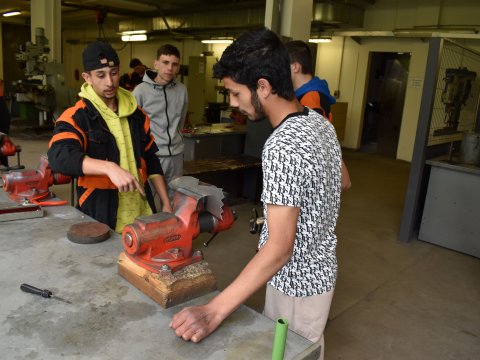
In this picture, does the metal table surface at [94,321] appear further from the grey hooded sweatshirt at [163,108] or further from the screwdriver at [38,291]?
the grey hooded sweatshirt at [163,108]

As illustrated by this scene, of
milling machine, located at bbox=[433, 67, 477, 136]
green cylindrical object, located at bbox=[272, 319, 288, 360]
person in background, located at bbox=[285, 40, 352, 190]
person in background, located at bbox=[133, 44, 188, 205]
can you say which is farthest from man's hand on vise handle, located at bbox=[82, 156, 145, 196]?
milling machine, located at bbox=[433, 67, 477, 136]

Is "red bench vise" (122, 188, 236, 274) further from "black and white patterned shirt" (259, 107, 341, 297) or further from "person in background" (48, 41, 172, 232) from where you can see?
"person in background" (48, 41, 172, 232)

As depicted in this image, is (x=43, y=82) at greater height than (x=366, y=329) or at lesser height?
greater

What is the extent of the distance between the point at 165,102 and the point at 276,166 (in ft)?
6.75

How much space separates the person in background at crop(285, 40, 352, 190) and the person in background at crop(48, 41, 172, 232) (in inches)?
29.2

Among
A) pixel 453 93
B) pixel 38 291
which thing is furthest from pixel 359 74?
pixel 38 291

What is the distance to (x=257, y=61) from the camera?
884mm

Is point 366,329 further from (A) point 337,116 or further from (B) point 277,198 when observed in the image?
(A) point 337,116

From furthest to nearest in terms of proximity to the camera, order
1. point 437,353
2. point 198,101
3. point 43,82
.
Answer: point 198,101 < point 43,82 < point 437,353

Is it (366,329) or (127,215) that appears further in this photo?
(366,329)

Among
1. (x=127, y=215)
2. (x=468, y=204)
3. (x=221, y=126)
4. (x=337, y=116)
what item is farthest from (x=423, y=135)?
(x=337, y=116)

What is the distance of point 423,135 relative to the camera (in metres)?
3.27

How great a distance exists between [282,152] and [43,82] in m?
6.42

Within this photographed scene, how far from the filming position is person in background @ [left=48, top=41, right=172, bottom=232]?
140 centimetres
